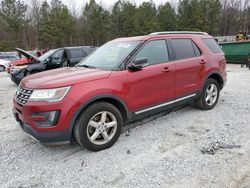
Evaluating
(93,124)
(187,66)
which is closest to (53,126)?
(93,124)

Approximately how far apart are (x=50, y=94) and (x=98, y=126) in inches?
34.5

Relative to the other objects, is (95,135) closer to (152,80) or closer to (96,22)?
(152,80)

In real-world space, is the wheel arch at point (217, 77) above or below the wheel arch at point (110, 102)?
above

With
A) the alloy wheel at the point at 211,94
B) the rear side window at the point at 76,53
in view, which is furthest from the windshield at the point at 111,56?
the rear side window at the point at 76,53

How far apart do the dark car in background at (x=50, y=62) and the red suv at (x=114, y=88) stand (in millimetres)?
5572

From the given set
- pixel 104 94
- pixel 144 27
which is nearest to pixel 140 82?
pixel 104 94

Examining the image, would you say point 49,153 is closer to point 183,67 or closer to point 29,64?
point 183,67

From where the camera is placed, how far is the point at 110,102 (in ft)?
12.5

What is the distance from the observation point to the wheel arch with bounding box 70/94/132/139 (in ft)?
11.0

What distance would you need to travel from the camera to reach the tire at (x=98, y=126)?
3.46 meters

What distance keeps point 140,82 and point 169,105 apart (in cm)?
94

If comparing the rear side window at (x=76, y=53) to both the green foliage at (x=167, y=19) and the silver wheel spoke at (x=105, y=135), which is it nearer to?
the silver wheel spoke at (x=105, y=135)

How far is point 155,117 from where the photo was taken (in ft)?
16.6

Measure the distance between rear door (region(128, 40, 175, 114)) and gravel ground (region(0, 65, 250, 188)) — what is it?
581 mm
